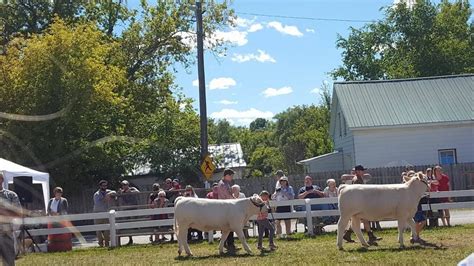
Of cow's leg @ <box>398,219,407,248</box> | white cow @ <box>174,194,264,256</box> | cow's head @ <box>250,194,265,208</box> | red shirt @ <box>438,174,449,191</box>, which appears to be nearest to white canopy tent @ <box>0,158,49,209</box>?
white cow @ <box>174,194,264,256</box>

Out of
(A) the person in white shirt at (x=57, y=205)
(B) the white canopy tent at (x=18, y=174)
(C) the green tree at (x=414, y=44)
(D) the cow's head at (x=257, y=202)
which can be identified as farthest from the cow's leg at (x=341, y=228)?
(C) the green tree at (x=414, y=44)

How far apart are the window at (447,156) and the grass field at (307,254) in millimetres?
16725

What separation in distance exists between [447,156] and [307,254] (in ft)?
76.8

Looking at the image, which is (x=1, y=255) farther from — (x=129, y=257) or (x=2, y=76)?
(x=2, y=76)

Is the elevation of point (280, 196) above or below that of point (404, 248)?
above

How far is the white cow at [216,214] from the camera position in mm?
15328

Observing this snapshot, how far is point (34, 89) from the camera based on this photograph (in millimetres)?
30453

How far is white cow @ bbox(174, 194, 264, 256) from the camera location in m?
15.3

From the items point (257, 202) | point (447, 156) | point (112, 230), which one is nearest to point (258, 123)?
point (447, 156)

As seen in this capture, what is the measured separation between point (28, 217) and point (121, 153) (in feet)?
53.8

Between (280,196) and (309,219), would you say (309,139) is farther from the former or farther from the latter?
(309,219)

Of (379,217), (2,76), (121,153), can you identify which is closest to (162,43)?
(121,153)

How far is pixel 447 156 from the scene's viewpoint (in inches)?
1411

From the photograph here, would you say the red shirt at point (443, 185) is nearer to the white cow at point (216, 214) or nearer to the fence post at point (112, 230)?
the white cow at point (216, 214)
